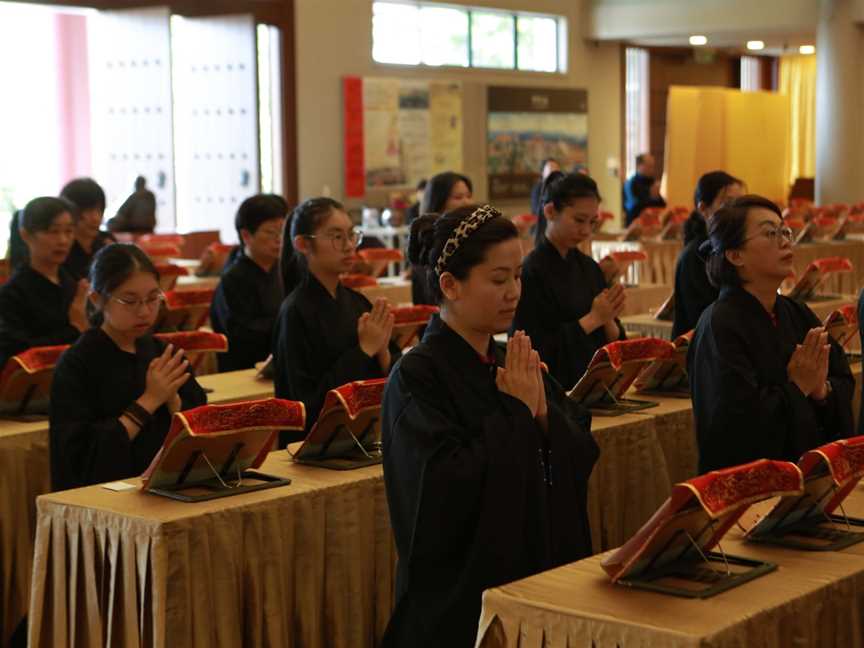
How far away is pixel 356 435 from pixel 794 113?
21.1 metres

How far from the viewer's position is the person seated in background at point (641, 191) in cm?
1591

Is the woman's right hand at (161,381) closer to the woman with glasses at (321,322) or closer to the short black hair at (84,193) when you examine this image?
the woman with glasses at (321,322)

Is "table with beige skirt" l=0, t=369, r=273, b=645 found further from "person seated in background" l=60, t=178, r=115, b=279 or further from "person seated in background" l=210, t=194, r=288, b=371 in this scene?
"person seated in background" l=60, t=178, r=115, b=279

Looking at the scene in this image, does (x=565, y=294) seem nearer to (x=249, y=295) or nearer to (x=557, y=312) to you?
(x=557, y=312)

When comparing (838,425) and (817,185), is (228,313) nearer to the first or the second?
(838,425)

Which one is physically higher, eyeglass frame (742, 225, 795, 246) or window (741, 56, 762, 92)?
window (741, 56, 762, 92)

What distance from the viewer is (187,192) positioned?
14.7 metres

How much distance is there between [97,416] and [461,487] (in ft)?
5.03

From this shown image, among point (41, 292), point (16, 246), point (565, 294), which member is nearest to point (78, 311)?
point (41, 292)

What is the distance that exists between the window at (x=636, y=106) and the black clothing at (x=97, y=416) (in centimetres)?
1685

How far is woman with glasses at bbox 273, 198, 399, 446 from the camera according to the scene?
446 centimetres

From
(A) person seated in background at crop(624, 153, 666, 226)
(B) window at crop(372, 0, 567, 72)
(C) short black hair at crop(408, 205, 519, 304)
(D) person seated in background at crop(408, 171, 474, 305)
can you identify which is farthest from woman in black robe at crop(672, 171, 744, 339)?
(B) window at crop(372, 0, 567, 72)

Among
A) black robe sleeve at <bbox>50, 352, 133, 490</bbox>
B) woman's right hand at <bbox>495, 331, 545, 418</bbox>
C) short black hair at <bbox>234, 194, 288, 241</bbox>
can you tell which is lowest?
black robe sleeve at <bbox>50, 352, 133, 490</bbox>

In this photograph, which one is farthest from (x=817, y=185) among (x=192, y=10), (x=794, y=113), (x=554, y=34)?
(x=192, y=10)
